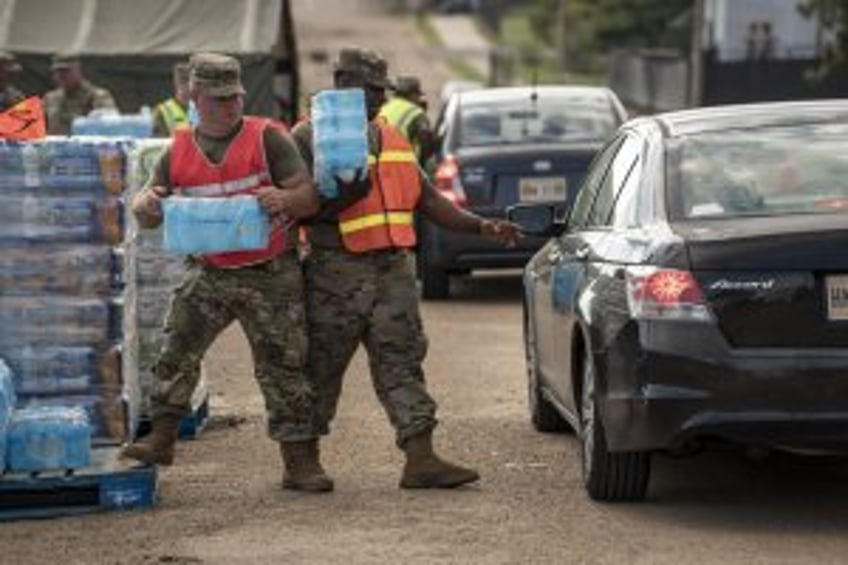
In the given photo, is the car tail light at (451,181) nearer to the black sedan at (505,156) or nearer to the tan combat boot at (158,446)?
the black sedan at (505,156)

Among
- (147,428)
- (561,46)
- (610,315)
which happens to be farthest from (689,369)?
(561,46)

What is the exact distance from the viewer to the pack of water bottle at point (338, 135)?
350 inches

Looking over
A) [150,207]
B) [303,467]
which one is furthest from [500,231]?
[150,207]

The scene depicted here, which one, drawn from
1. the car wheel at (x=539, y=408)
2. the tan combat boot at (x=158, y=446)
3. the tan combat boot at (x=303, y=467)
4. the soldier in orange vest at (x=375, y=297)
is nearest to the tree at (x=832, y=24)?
the car wheel at (x=539, y=408)

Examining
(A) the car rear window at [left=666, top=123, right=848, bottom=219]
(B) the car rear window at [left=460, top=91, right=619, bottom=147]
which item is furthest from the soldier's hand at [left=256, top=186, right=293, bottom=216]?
(B) the car rear window at [left=460, top=91, right=619, bottom=147]

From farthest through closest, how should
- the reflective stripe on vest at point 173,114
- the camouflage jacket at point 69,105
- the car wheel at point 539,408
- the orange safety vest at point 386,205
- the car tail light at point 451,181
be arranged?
the camouflage jacket at point 69,105, the car tail light at point 451,181, the reflective stripe on vest at point 173,114, the car wheel at point 539,408, the orange safety vest at point 386,205

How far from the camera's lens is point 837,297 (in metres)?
7.95

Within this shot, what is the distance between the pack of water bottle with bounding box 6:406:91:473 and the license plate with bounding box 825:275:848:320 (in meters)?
2.97

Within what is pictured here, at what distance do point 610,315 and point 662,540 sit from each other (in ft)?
2.87

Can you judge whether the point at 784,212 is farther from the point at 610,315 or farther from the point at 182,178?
the point at 182,178

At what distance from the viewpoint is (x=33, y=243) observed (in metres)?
9.25

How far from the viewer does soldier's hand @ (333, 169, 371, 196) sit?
9.00 metres

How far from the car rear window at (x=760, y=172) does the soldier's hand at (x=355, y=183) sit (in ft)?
4.11

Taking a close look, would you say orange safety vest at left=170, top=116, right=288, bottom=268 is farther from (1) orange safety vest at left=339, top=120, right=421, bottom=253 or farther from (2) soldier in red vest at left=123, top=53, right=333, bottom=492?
(1) orange safety vest at left=339, top=120, right=421, bottom=253
